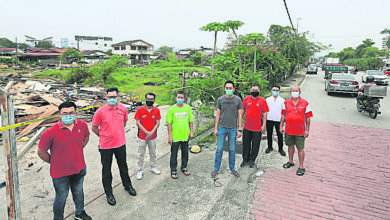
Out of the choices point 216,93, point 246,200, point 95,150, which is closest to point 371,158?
point 246,200

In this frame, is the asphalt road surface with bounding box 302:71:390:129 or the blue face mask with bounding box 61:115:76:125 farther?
the asphalt road surface with bounding box 302:71:390:129

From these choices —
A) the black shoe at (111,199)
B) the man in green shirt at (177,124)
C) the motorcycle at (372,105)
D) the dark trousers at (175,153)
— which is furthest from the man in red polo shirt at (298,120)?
the motorcycle at (372,105)

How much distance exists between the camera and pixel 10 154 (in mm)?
2600

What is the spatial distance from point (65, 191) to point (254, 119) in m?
3.61

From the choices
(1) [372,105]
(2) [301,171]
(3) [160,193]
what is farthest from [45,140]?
(1) [372,105]

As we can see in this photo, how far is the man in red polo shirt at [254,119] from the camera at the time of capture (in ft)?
16.6

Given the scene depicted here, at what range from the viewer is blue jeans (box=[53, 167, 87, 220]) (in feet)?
10.1

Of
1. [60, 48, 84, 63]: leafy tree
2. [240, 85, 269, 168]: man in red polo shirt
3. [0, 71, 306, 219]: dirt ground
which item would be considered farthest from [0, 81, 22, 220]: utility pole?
[60, 48, 84, 63]: leafy tree

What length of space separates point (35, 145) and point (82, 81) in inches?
594

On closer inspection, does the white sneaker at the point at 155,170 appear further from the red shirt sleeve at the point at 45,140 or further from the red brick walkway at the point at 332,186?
the red shirt sleeve at the point at 45,140

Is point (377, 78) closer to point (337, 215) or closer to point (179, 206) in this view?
point (337, 215)

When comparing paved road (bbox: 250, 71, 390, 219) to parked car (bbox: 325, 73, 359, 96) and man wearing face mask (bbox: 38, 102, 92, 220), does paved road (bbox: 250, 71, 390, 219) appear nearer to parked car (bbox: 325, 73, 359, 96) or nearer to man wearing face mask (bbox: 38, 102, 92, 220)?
man wearing face mask (bbox: 38, 102, 92, 220)

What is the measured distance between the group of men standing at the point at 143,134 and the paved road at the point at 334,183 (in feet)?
1.70

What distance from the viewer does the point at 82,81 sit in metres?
20.5
